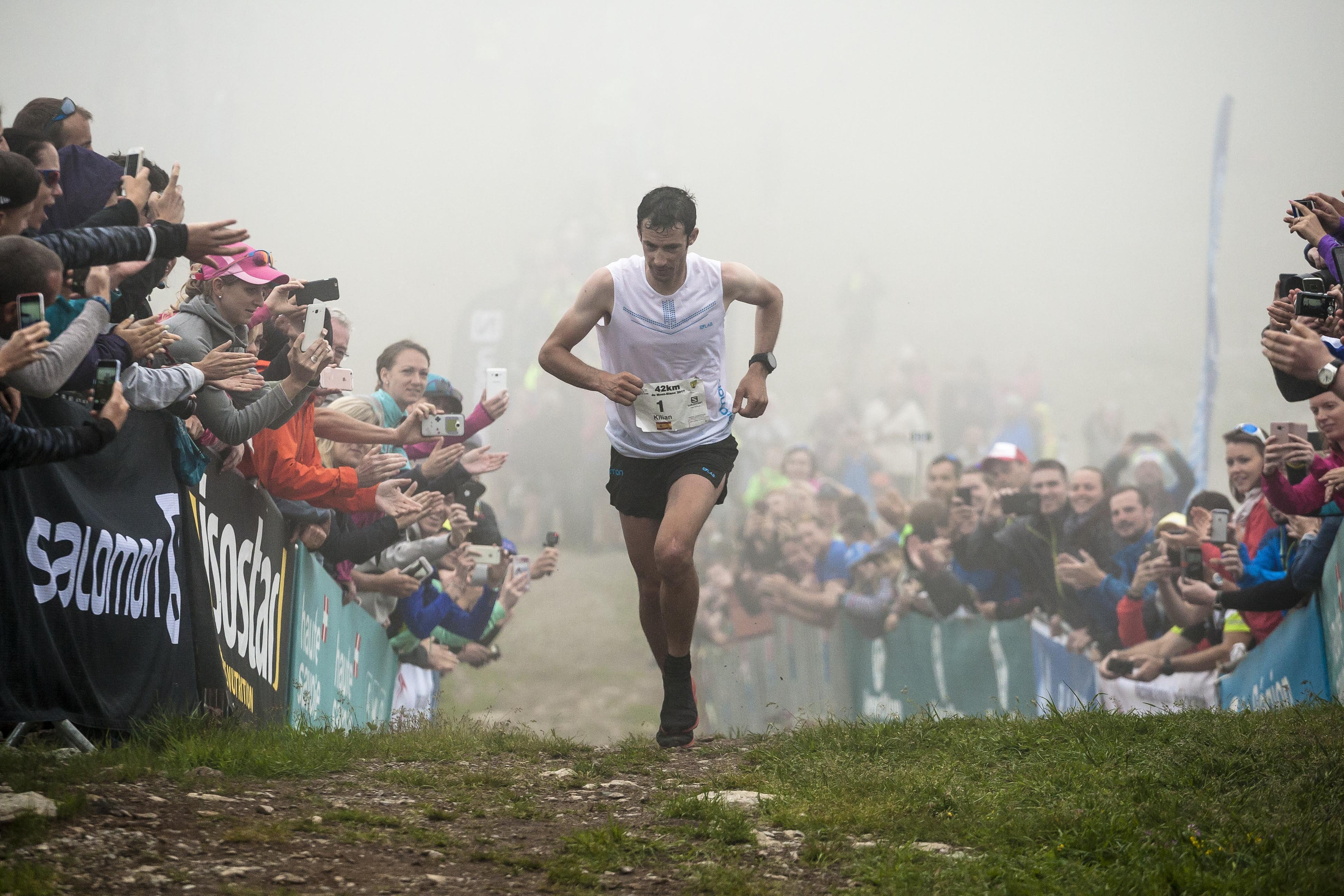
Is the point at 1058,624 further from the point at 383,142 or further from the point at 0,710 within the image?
the point at 383,142

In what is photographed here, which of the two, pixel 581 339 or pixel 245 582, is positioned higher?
pixel 581 339

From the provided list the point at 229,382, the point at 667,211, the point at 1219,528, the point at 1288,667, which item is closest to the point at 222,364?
the point at 229,382

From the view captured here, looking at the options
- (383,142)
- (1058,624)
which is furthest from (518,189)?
(1058,624)

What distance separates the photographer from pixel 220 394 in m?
5.61

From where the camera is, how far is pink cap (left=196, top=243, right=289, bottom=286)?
5.88 m

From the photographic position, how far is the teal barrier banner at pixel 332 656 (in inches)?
280

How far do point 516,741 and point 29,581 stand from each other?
217 centimetres

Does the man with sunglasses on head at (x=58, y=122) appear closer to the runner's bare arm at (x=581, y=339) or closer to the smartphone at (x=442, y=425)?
the runner's bare arm at (x=581, y=339)

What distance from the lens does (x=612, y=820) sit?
4004mm

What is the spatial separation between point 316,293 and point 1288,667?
6144mm

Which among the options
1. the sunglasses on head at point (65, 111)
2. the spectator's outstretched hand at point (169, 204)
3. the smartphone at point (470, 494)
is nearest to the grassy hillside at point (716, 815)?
the spectator's outstretched hand at point (169, 204)

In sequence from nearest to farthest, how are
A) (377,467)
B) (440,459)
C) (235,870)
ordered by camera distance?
(235,870) < (377,467) < (440,459)

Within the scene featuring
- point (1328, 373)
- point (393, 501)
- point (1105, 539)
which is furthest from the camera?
point (1105, 539)

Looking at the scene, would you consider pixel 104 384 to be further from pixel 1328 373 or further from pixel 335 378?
pixel 1328 373
